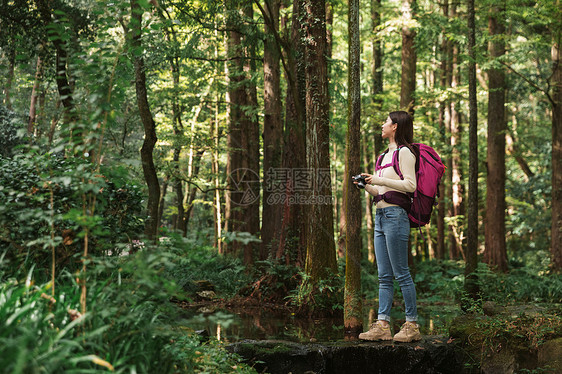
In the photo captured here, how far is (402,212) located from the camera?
5414 mm

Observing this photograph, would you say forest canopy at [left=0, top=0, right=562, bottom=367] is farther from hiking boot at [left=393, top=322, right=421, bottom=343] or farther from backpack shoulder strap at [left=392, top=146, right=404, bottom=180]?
hiking boot at [left=393, top=322, right=421, bottom=343]

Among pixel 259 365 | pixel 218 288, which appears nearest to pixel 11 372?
pixel 259 365

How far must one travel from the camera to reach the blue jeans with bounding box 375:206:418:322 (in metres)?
5.38

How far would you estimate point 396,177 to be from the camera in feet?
18.1

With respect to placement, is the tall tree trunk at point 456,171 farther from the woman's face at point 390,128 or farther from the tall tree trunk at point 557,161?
the woman's face at point 390,128

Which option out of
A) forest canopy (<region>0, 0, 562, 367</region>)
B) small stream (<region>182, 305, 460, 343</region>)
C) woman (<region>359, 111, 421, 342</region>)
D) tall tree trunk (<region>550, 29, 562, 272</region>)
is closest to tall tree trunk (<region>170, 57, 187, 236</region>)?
forest canopy (<region>0, 0, 562, 367</region>)

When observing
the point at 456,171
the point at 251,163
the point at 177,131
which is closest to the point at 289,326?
the point at 251,163

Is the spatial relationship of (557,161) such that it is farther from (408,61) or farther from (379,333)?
(379,333)

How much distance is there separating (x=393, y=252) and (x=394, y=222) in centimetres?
34

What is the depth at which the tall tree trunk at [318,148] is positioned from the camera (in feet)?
27.4

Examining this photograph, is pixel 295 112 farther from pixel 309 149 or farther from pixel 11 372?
pixel 11 372

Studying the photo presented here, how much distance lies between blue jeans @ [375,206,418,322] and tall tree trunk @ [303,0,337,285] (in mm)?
2858

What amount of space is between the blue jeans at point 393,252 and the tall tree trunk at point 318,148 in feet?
9.38

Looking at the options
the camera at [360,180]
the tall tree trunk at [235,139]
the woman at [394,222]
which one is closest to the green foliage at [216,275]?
the tall tree trunk at [235,139]
